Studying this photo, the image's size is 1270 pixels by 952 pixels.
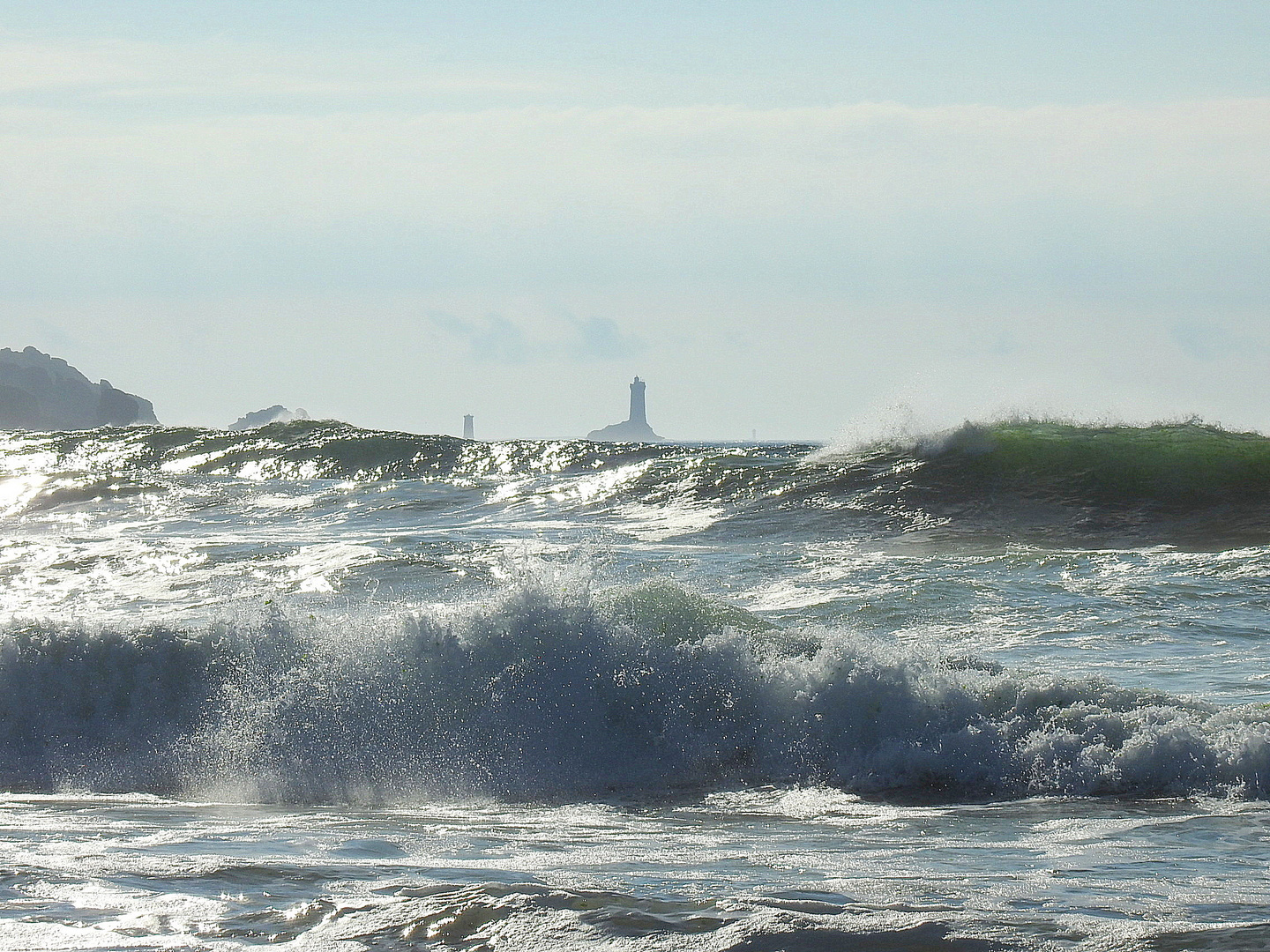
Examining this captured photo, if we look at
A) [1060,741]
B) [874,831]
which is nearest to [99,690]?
[874,831]

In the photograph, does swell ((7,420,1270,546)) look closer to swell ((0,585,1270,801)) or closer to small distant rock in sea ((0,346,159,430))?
swell ((0,585,1270,801))

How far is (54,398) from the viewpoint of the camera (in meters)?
148

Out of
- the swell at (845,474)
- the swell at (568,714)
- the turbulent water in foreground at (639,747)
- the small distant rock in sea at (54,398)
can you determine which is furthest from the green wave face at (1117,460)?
the small distant rock in sea at (54,398)

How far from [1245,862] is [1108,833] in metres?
→ 0.63

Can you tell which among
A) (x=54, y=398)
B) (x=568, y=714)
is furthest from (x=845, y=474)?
(x=54, y=398)

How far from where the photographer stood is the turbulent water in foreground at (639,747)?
4.05 m

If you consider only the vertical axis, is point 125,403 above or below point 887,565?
above

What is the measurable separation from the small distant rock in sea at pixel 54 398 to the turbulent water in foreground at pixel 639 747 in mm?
116463

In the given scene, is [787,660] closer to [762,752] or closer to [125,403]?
[762,752]

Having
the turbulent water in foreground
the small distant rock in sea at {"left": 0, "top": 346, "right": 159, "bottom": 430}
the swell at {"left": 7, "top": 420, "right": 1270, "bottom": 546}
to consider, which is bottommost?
→ the turbulent water in foreground

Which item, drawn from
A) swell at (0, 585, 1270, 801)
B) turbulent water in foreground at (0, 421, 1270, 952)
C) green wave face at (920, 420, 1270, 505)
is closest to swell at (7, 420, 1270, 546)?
green wave face at (920, 420, 1270, 505)

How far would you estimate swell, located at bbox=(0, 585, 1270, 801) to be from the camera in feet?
21.1

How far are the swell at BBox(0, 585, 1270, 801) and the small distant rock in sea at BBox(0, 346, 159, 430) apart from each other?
118862mm

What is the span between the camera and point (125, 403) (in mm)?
127500
